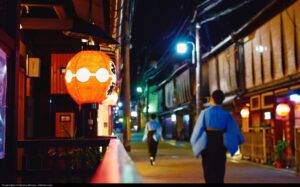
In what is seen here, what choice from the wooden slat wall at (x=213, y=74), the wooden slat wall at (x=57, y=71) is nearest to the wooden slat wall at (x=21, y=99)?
the wooden slat wall at (x=57, y=71)

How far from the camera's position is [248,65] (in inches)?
1086

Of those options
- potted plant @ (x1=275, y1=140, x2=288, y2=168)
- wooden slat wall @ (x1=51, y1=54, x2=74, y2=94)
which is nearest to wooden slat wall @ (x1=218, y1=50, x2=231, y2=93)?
potted plant @ (x1=275, y1=140, x2=288, y2=168)

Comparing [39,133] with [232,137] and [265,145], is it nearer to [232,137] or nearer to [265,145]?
[232,137]

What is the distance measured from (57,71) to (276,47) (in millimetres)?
12601

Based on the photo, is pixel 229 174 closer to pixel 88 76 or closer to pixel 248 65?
pixel 88 76

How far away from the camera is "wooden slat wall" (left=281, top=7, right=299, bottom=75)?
20.6 meters

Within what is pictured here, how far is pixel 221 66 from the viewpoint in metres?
33.9

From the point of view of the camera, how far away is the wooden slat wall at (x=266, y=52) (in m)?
23.7

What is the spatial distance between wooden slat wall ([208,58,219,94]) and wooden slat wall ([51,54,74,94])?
23198 mm

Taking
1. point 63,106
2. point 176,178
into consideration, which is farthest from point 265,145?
point 63,106

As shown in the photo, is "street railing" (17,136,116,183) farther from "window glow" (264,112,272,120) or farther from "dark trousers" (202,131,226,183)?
"window glow" (264,112,272,120)

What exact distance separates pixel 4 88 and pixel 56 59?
238 inches

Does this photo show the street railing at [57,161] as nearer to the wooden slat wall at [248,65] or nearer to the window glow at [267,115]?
the window glow at [267,115]

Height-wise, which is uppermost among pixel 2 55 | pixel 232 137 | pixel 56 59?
pixel 56 59
